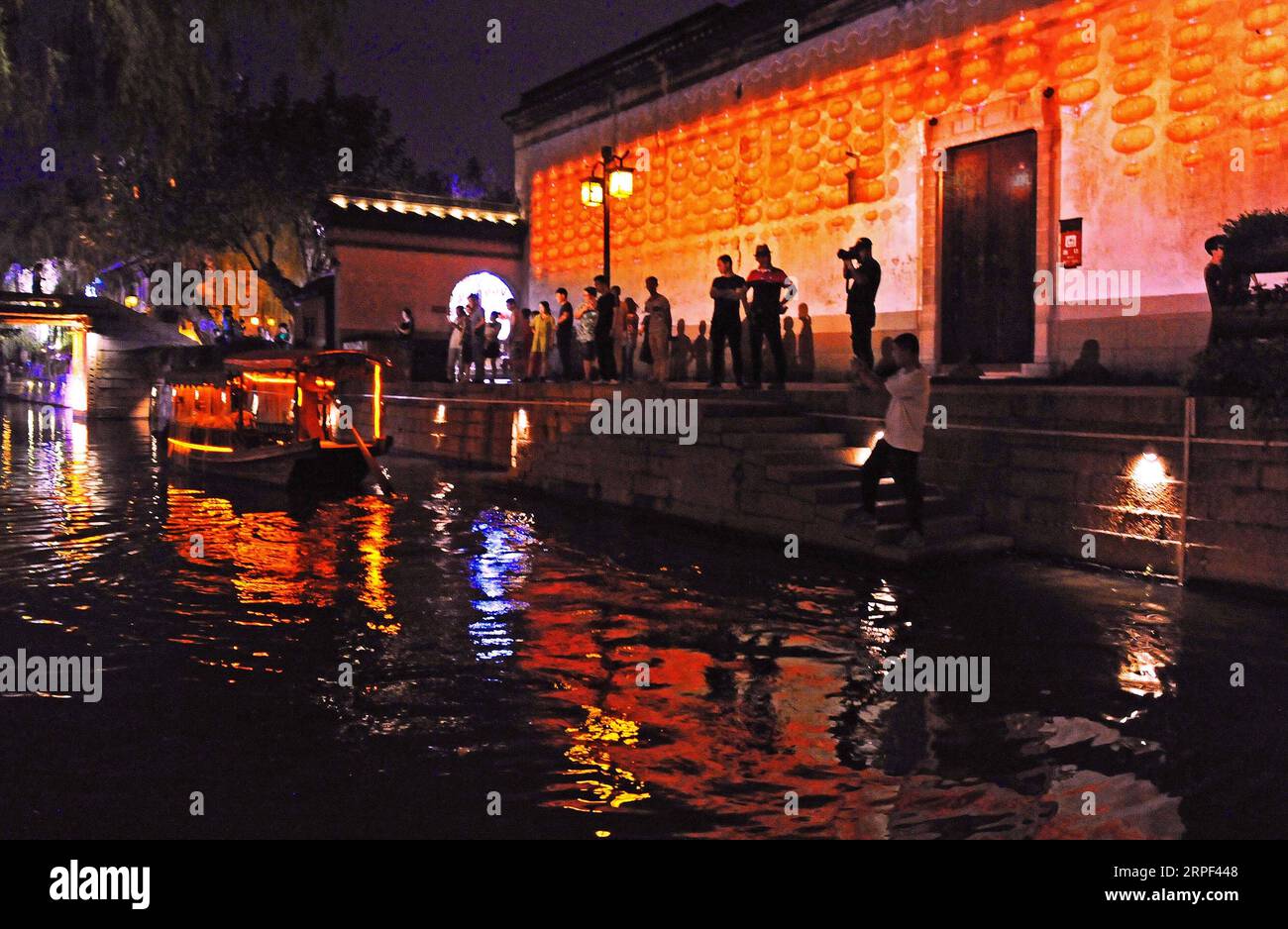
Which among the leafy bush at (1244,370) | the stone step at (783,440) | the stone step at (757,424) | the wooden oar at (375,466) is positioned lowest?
the wooden oar at (375,466)

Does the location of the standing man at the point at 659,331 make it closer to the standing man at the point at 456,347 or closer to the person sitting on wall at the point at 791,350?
the person sitting on wall at the point at 791,350

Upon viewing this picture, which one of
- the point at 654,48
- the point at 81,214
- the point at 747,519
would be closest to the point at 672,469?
the point at 747,519

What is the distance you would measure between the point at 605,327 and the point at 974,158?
20.0 feet

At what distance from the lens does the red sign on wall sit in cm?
1452

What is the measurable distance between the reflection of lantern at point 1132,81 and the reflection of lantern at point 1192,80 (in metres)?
0.35

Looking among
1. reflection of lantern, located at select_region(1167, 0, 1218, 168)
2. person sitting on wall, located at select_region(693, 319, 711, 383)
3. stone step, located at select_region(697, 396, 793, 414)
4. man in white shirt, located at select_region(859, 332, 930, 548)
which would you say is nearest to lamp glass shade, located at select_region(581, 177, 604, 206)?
person sitting on wall, located at select_region(693, 319, 711, 383)

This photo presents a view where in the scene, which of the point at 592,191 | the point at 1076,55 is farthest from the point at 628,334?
the point at 1076,55

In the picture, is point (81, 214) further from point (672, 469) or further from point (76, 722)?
point (76, 722)

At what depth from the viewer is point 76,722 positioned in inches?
225

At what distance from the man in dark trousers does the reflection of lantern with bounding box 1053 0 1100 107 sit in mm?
7040

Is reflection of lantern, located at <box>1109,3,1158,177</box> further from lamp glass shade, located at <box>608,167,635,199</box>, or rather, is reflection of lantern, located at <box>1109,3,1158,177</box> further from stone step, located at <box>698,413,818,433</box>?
lamp glass shade, located at <box>608,167,635,199</box>

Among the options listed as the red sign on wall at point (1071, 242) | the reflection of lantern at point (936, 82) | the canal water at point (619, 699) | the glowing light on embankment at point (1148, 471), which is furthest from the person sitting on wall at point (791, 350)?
the glowing light on embankment at point (1148, 471)

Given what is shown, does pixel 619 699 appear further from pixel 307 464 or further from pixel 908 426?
pixel 307 464

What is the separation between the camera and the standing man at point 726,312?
1394 cm
